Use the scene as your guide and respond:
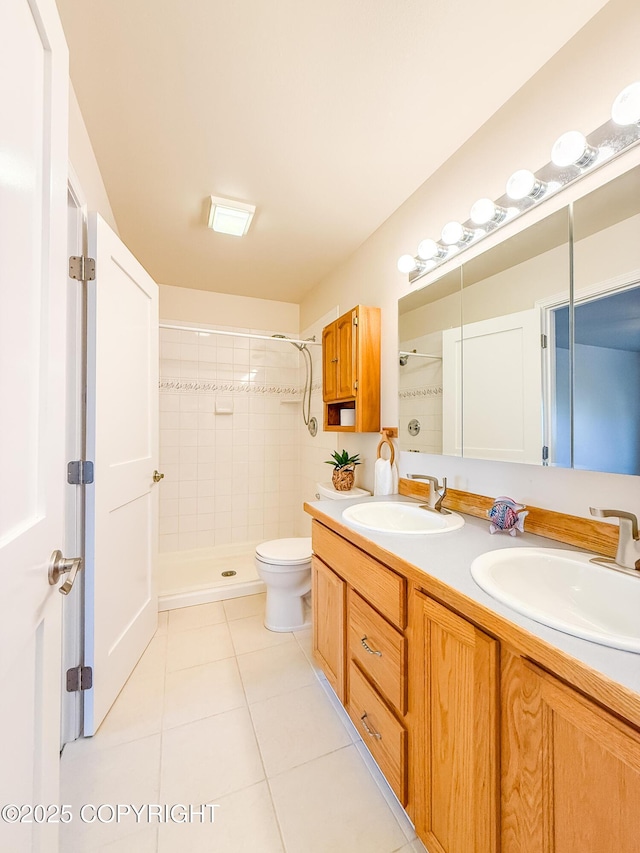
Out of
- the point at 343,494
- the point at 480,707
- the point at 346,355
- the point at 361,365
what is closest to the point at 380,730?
the point at 480,707

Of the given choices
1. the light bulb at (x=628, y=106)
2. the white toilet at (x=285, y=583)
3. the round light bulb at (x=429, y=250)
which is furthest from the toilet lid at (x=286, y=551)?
the light bulb at (x=628, y=106)

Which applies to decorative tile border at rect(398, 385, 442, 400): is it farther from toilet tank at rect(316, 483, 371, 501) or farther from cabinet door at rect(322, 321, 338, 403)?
toilet tank at rect(316, 483, 371, 501)

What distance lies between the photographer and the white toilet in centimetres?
191

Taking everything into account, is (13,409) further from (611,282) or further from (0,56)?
(611,282)

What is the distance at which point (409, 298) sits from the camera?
1.72 m

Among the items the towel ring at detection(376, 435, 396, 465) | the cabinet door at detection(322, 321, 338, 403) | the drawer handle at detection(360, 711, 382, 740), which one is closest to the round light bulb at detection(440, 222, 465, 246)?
the cabinet door at detection(322, 321, 338, 403)

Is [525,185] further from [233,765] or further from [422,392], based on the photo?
[233,765]

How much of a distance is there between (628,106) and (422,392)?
41.6 inches

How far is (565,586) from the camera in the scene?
863 millimetres

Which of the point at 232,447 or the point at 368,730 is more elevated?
the point at 232,447

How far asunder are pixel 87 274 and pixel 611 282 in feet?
5.72

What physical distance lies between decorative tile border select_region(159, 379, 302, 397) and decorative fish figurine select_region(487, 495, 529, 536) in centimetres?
238

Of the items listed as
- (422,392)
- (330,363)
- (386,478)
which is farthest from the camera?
(330,363)

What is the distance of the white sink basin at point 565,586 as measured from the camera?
756mm
